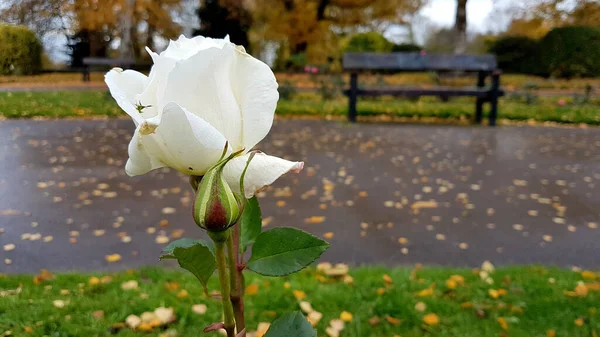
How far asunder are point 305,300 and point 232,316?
7.23ft

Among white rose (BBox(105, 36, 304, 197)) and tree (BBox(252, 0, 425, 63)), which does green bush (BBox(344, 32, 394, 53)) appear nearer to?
tree (BBox(252, 0, 425, 63))

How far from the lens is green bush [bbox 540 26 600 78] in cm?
1541

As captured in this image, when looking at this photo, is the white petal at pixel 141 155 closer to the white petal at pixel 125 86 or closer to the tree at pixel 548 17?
the white petal at pixel 125 86

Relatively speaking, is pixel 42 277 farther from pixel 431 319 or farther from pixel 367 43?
pixel 367 43

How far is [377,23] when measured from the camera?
2169 centimetres

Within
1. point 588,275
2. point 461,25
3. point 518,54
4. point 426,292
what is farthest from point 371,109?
point 518,54

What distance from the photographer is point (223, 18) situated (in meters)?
19.7

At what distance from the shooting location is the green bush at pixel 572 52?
15414mm

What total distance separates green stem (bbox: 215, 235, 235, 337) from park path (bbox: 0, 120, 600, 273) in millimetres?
2818

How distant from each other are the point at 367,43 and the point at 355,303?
17.8 meters

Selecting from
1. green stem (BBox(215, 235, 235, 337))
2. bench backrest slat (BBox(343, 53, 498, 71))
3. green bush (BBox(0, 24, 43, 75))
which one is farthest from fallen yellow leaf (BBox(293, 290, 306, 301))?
bench backrest slat (BBox(343, 53, 498, 71))

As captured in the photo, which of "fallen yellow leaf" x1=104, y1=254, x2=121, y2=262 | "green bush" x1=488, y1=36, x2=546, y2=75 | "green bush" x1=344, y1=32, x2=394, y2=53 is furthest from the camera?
"green bush" x1=344, y1=32, x2=394, y2=53

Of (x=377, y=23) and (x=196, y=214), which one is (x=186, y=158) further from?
(x=377, y=23)

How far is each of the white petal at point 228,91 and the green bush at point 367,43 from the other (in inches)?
746
